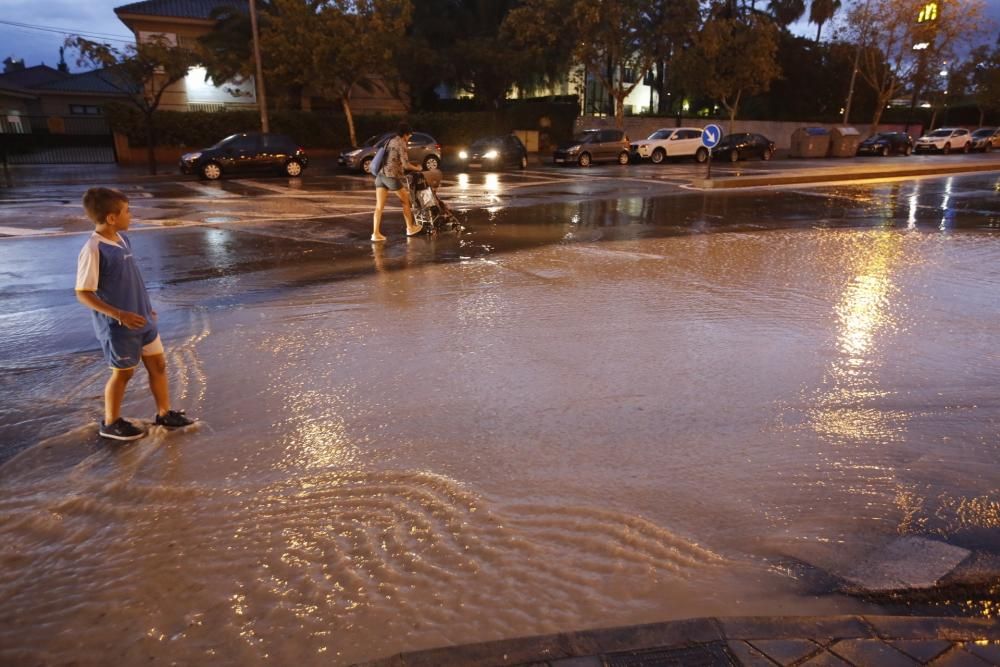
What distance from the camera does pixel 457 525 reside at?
3.27 m

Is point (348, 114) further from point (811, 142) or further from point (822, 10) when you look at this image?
point (822, 10)

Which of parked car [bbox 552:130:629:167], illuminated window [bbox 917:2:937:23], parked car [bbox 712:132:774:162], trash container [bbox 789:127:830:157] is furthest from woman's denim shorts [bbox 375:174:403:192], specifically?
trash container [bbox 789:127:830:157]

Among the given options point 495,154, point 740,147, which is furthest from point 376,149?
point 740,147

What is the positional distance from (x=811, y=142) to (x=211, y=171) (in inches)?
1152

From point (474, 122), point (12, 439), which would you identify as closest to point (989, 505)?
point (12, 439)

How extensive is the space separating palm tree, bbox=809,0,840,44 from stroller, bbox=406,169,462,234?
57136 millimetres

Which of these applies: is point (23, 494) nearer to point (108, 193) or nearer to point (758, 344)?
point (108, 193)

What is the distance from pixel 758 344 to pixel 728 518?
2.70m

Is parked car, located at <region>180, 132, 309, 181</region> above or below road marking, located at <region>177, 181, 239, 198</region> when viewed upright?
above

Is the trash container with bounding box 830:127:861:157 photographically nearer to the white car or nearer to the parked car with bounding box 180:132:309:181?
the white car

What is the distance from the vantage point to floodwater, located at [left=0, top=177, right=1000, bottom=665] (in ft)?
9.09

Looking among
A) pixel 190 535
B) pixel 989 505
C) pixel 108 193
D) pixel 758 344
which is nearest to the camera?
pixel 190 535

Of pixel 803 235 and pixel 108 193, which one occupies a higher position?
pixel 108 193

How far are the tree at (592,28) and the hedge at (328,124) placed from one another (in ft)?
16.2
